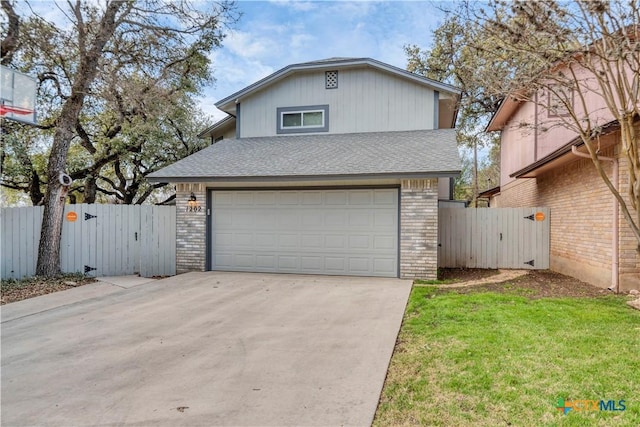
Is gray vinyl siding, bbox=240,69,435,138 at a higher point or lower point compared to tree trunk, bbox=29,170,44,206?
higher

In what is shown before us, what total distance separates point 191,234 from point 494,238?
7994mm

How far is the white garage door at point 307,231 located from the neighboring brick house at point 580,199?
11.7 ft

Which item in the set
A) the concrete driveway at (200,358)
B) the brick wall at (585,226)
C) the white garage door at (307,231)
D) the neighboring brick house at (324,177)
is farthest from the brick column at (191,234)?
the brick wall at (585,226)

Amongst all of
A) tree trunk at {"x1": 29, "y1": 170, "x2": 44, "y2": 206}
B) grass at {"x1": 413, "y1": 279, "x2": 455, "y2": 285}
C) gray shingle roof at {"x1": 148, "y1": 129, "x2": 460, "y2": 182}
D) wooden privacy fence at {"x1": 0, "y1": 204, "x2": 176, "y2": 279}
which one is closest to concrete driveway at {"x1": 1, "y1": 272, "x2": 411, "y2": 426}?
grass at {"x1": 413, "y1": 279, "x2": 455, "y2": 285}

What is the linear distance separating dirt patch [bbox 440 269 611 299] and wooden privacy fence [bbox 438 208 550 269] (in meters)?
0.94

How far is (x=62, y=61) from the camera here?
1000 centimetres

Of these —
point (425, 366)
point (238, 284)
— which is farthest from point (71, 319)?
point (425, 366)

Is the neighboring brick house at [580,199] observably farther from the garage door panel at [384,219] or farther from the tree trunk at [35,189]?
the tree trunk at [35,189]

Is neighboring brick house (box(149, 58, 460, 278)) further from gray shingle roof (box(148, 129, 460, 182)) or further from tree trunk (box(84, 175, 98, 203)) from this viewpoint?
tree trunk (box(84, 175, 98, 203))

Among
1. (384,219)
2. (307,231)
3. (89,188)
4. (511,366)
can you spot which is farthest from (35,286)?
(89,188)

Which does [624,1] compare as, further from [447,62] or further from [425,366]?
[447,62]

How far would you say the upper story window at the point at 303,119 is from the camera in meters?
11.2

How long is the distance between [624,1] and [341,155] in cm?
568

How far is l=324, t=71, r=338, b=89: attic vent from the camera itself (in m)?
11.1
